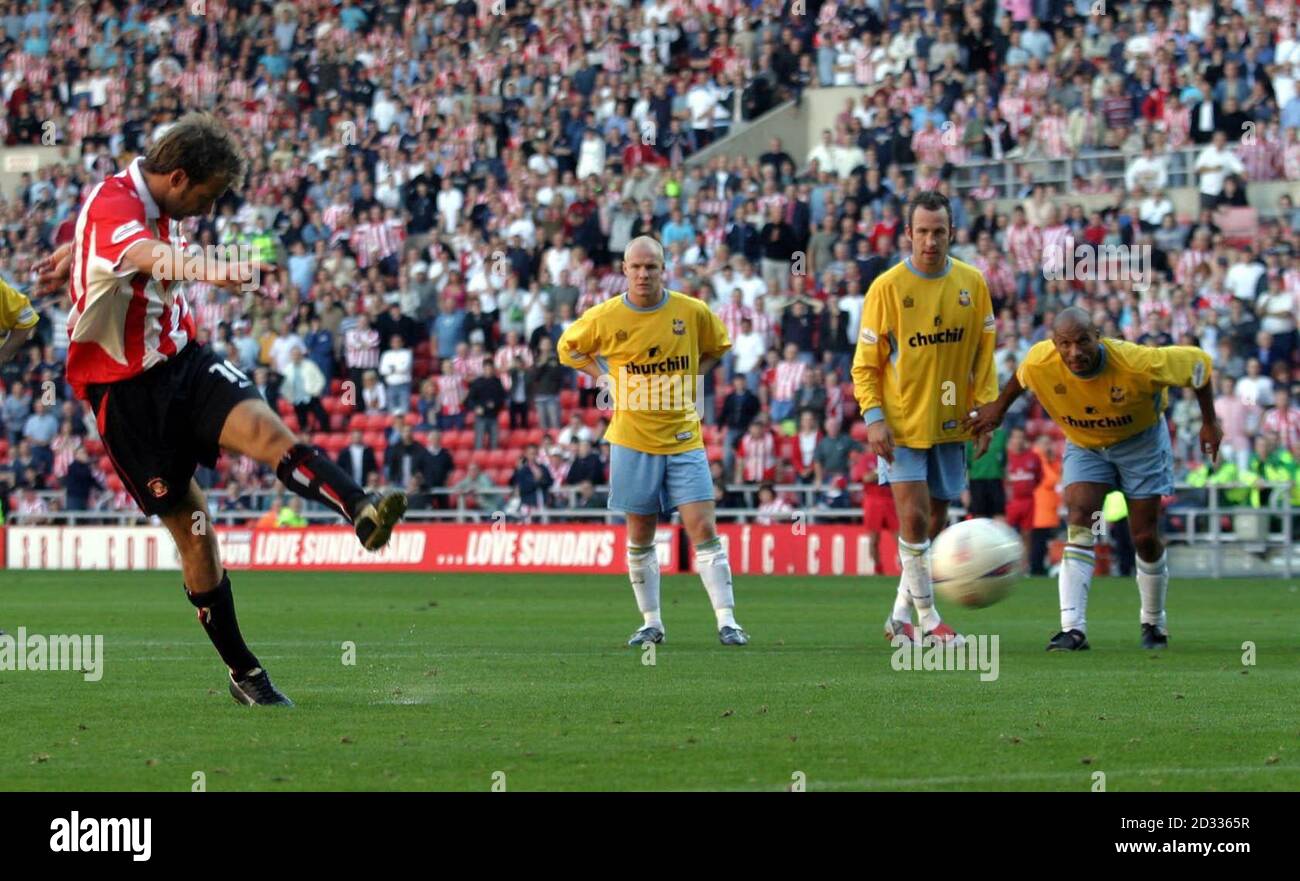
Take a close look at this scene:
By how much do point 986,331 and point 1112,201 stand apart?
1631cm

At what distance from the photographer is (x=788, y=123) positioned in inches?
1385

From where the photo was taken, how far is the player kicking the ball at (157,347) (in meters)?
8.88

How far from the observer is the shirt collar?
9078 millimetres

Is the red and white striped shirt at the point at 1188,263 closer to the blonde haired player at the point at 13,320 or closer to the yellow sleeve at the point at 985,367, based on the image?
the yellow sleeve at the point at 985,367

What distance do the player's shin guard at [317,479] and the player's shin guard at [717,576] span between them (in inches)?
225

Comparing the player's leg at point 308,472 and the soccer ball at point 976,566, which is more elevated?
the player's leg at point 308,472

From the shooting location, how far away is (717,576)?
14203 millimetres

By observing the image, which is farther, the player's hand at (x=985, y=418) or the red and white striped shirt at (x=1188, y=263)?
the red and white striped shirt at (x=1188, y=263)

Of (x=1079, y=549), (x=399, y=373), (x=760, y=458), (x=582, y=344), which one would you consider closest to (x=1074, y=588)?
(x=1079, y=549)

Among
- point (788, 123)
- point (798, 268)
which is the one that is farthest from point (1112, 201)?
point (788, 123)

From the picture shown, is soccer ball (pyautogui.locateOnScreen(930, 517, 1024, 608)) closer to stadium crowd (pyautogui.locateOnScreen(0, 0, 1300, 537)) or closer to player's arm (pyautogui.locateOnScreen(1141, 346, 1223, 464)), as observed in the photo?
player's arm (pyautogui.locateOnScreen(1141, 346, 1223, 464))

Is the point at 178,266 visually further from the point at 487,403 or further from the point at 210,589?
the point at 487,403

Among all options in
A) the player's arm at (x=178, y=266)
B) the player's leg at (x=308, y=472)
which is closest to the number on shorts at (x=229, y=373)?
the player's leg at (x=308, y=472)
